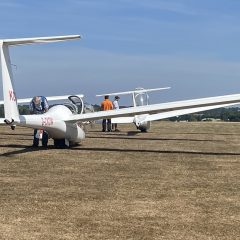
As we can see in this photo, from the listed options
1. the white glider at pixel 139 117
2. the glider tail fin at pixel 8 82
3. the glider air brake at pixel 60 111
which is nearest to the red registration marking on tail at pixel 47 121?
the glider air brake at pixel 60 111

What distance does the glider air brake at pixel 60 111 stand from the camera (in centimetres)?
1181

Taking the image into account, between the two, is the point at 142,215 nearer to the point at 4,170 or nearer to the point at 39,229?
the point at 39,229

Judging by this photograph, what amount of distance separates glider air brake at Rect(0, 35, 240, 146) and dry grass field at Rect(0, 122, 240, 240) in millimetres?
1166

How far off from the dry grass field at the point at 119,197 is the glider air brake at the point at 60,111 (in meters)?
1.17

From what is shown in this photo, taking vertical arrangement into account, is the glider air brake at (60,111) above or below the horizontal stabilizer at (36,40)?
below

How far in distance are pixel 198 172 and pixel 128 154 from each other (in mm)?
3772

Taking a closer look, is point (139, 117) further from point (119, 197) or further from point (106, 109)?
point (119, 197)

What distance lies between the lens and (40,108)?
15633 millimetres

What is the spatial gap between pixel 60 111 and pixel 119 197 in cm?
781

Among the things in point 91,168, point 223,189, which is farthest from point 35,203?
point 91,168

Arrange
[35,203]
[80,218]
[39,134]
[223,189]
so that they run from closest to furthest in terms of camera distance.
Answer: [80,218] → [35,203] → [223,189] → [39,134]

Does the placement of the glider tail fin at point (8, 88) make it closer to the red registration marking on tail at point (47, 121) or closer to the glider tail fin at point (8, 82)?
the glider tail fin at point (8, 82)

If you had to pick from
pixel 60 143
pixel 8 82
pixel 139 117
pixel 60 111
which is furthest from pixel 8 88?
pixel 139 117

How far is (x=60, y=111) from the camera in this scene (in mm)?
14594
